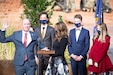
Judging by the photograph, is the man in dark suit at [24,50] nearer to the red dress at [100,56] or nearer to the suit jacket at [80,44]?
the suit jacket at [80,44]

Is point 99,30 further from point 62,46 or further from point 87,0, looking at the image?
point 87,0

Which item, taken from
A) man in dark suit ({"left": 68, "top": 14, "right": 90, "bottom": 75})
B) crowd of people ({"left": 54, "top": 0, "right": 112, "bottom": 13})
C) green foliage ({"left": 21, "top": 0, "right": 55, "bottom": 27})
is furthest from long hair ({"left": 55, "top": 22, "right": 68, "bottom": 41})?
crowd of people ({"left": 54, "top": 0, "right": 112, "bottom": 13})

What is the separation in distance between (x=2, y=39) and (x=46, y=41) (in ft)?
2.69

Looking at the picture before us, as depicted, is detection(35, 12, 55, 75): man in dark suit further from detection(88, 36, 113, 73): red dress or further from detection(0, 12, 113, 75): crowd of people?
detection(88, 36, 113, 73): red dress

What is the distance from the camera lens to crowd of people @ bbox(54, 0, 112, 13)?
1189 cm

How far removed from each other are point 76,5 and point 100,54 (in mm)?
5303

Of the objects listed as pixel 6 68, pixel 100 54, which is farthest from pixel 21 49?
pixel 6 68

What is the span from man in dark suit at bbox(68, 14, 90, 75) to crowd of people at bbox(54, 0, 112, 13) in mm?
4902

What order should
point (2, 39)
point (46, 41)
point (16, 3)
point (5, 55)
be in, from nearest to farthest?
point (2, 39), point (46, 41), point (5, 55), point (16, 3)

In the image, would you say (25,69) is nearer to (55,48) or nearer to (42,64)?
(42,64)

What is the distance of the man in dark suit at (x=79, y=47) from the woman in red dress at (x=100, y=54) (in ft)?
0.57

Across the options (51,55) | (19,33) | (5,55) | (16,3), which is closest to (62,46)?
(51,55)

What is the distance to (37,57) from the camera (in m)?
6.41

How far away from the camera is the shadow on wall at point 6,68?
7746 mm
